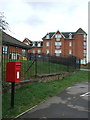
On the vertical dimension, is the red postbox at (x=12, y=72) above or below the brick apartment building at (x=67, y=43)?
below

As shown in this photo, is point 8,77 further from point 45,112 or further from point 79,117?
point 79,117

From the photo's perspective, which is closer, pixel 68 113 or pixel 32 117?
pixel 32 117

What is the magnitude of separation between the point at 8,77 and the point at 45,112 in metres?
1.68

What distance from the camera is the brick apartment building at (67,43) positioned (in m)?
64.6

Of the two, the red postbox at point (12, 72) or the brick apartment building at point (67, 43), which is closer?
the red postbox at point (12, 72)

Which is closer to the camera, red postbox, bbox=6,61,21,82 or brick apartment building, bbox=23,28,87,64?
red postbox, bbox=6,61,21,82

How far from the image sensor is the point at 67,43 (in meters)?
65.9

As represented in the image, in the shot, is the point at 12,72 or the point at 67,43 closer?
the point at 12,72

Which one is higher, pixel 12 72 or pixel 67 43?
pixel 67 43

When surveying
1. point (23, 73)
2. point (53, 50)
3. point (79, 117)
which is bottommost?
point (79, 117)

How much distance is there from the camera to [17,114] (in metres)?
5.54

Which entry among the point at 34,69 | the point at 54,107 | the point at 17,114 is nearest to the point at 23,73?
the point at 34,69

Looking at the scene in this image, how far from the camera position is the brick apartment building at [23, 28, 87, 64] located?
64.6 m

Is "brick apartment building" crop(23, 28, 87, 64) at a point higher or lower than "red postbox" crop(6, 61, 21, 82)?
higher
